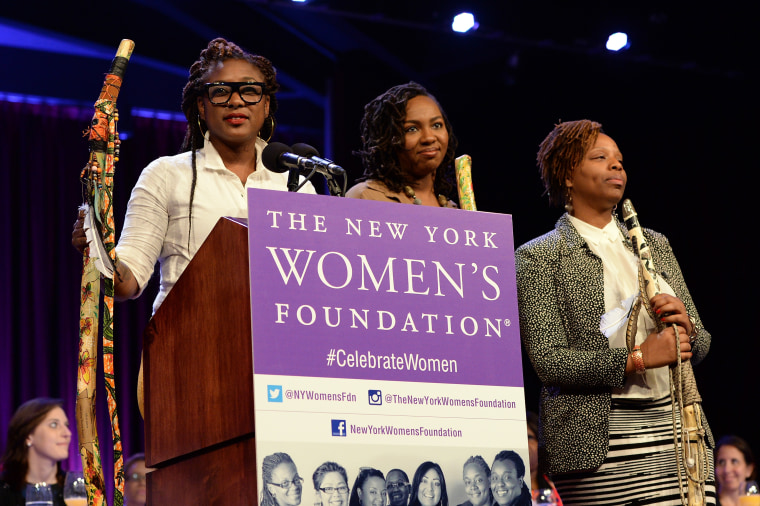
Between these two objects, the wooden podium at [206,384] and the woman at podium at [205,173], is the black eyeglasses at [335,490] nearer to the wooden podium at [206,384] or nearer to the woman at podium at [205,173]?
the wooden podium at [206,384]

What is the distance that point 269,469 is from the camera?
1.75 m

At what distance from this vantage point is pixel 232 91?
8.54 ft

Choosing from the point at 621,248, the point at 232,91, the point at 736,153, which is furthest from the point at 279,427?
the point at 736,153

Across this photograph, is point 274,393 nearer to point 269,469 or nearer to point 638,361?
point 269,469

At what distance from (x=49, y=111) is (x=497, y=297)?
247 inches

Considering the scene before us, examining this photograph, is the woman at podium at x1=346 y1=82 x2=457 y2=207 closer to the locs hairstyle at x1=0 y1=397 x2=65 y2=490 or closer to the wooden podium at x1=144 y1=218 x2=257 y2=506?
the wooden podium at x1=144 y1=218 x2=257 y2=506

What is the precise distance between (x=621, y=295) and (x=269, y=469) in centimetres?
150

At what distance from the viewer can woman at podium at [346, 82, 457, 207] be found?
298cm

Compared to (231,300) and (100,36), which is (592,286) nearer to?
(231,300)

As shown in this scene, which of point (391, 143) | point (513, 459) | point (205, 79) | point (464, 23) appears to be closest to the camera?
point (513, 459)

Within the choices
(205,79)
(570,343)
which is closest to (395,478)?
(570,343)

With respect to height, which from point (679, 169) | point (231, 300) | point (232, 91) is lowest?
point (231, 300)

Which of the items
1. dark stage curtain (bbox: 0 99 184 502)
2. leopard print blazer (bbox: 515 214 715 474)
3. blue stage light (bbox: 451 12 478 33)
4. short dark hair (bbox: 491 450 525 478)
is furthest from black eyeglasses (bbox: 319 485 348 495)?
dark stage curtain (bbox: 0 99 184 502)

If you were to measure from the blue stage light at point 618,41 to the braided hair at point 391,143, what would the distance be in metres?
3.90
